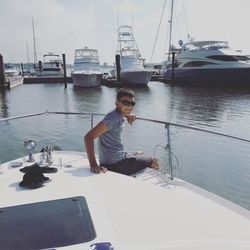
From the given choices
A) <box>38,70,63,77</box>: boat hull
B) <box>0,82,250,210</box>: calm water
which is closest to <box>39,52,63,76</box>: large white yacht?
<box>38,70,63,77</box>: boat hull

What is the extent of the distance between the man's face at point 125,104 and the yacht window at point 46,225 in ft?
4.18

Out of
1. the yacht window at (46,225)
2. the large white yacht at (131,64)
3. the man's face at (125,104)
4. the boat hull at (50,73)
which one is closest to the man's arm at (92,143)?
the man's face at (125,104)

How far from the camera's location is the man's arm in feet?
9.81

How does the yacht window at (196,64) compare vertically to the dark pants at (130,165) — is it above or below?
above

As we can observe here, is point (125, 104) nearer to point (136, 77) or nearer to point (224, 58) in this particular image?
point (136, 77)

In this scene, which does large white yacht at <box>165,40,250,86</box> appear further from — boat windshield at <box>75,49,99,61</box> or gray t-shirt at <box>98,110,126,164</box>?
gray t-shirt at <box>98,110,126,164</box>

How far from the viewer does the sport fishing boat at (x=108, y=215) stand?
1.85 m

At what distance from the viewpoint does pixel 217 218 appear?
2299 millimetres

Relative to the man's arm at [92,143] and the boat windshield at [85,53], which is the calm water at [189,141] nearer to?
the man's arm at [92,143]

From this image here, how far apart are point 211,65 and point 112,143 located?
1507 inches

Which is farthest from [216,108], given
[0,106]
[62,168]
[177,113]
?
[62,168]

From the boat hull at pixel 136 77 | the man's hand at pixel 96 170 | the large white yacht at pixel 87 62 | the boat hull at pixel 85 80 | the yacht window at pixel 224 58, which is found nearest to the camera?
the man's hand at pixel 96 170

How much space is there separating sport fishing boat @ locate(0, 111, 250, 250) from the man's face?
754 millimetres

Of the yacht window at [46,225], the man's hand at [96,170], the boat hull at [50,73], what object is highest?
the boat hull at [50,73]
